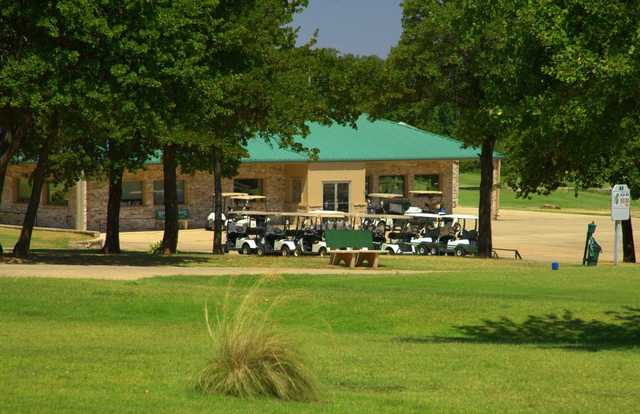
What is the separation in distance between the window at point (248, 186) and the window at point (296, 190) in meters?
1.92

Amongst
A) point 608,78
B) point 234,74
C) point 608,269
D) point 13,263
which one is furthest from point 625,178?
point 608,78

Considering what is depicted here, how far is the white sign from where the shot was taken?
31766mm

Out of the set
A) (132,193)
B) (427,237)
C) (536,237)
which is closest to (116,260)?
(427,237)

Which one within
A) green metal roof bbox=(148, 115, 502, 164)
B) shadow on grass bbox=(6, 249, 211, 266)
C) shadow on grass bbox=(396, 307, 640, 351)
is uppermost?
green metal roof bbox=(148, 115, 502, 164)

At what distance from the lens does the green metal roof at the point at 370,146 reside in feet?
216

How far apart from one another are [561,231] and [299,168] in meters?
15.0

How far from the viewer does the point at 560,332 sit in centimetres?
1897

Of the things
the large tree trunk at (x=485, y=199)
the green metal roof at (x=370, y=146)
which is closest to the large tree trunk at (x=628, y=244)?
the large tree trunk at (x=485, y=199)

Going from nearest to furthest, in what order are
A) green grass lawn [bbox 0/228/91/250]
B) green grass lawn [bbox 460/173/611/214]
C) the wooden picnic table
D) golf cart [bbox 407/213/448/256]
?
the wooden picnic table → golf cart [bbox 407/213/448/256] → green grass lawn [bbox 0/228/91/250] → green grass lawn [bbox 460/173/611/214]

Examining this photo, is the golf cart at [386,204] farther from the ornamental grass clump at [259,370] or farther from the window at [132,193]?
the ornamental grass clump at [259,370]

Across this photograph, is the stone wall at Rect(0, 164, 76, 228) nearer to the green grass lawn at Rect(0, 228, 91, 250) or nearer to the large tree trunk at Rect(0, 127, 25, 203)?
the green grass lawn at Rect(0, 228, 91, 250)

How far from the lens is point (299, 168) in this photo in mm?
66750

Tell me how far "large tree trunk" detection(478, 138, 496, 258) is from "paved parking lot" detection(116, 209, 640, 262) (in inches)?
211

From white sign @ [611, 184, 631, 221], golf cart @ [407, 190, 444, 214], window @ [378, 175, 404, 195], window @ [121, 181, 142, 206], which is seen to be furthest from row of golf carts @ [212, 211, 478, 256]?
window @ [378, 175, 404, 195]
